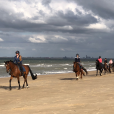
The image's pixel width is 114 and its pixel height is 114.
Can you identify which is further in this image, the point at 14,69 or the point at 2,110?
the point at 14,69

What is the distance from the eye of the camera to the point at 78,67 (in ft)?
57.4

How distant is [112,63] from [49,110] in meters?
23.1

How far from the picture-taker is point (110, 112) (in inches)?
241

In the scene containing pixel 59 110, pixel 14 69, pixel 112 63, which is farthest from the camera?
pixel 112 63

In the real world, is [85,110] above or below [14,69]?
below

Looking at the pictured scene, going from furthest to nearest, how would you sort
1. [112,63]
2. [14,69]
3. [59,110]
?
[112,63]
[14,69]
[59,110]

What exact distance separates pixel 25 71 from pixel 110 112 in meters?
7.86

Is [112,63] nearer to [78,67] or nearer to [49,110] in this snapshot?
[78,67]

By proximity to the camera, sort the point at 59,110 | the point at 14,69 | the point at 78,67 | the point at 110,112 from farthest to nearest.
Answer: the point at 78,67 < the point at 14,69 < the point at 59,110 < the point at 110,112

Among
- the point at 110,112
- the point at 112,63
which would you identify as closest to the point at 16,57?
the point at 110,112

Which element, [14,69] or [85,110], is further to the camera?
[14,69]

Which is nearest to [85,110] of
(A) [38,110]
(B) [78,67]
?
(A) [38,110]

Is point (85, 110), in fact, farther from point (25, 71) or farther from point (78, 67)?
point (78, 67)

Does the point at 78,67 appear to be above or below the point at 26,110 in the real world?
above
